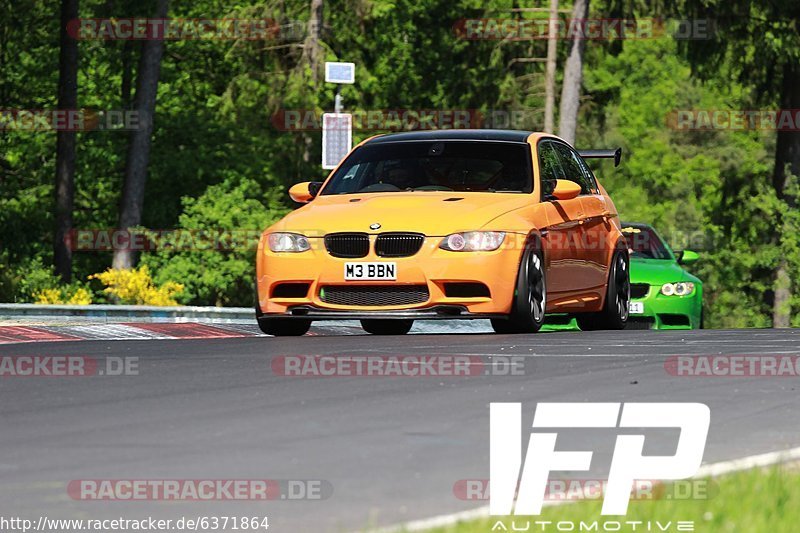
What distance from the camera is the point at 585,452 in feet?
23.3

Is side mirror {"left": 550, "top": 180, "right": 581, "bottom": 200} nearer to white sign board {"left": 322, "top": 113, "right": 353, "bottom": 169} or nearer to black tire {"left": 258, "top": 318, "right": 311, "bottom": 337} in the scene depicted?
black tire {"left": 258, "top": 318, "right": 311, "bottom": 337}

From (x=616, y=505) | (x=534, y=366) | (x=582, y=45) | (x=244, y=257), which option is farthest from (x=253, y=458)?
(x=244, y=257)

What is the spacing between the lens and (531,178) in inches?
592

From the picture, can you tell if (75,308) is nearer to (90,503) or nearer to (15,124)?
(90,503)

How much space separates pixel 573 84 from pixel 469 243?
2671 centimetres

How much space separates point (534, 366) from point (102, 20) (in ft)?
119

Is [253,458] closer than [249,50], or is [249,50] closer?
[253,458]

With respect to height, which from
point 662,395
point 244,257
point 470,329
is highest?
point 662,395

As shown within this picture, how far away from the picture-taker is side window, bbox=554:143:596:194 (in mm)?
16312

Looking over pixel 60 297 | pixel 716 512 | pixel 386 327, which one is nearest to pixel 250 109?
pixel 60 297

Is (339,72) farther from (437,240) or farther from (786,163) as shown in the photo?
(786,163)

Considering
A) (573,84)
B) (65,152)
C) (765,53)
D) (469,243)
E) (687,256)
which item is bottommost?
(65,152)

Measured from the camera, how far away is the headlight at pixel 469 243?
535 inches

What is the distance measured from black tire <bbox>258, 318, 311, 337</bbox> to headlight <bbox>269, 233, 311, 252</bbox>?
0.63m
